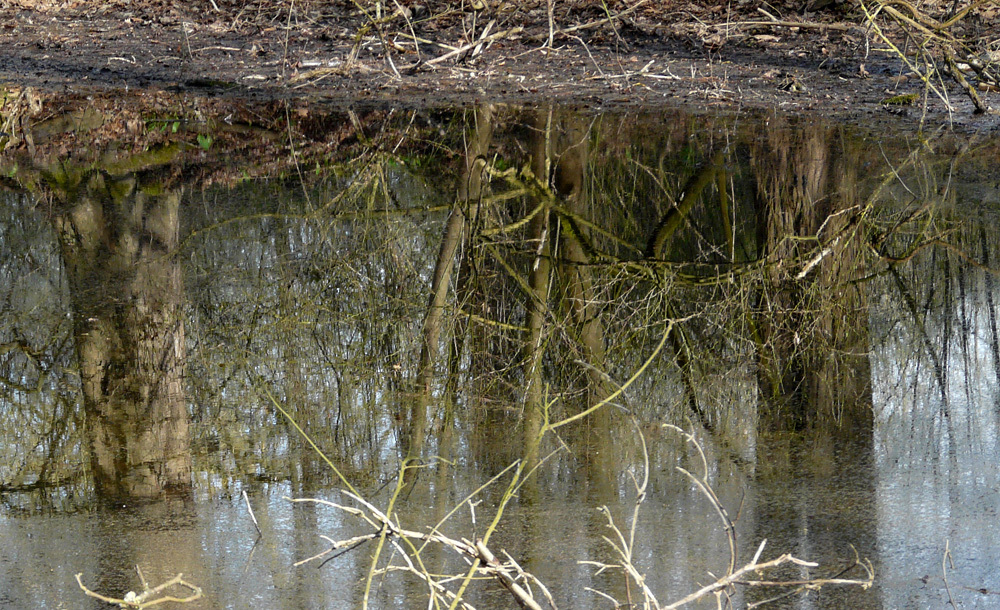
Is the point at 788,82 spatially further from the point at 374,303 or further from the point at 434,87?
the point at 374,303

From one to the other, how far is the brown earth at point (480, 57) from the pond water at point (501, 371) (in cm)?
290

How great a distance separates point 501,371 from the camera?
5039 mm

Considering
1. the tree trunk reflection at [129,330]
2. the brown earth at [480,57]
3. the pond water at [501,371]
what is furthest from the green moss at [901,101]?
the tree trunk reflection at [129,330]

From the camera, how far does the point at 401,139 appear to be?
9.56 m

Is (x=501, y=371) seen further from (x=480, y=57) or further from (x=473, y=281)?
(x=480, y=57)

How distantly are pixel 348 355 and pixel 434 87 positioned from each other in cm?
769

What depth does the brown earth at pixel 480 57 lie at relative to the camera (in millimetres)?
11695

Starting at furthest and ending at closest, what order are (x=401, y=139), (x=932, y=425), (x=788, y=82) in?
(x=788, y=82)
(x=401, y=139)
(x=932, y=425)

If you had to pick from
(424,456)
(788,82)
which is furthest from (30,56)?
(424,456)

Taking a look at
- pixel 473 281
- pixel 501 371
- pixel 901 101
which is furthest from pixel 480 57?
pixel 501 371

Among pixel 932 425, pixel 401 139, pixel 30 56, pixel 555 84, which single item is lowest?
pixel 932 425

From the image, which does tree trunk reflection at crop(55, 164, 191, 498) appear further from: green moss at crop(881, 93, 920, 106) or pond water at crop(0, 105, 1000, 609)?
green moss at crop(881, 93, 920, 106)

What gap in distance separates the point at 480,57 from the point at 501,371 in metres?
8.76

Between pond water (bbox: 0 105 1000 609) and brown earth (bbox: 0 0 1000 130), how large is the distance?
290 cm
